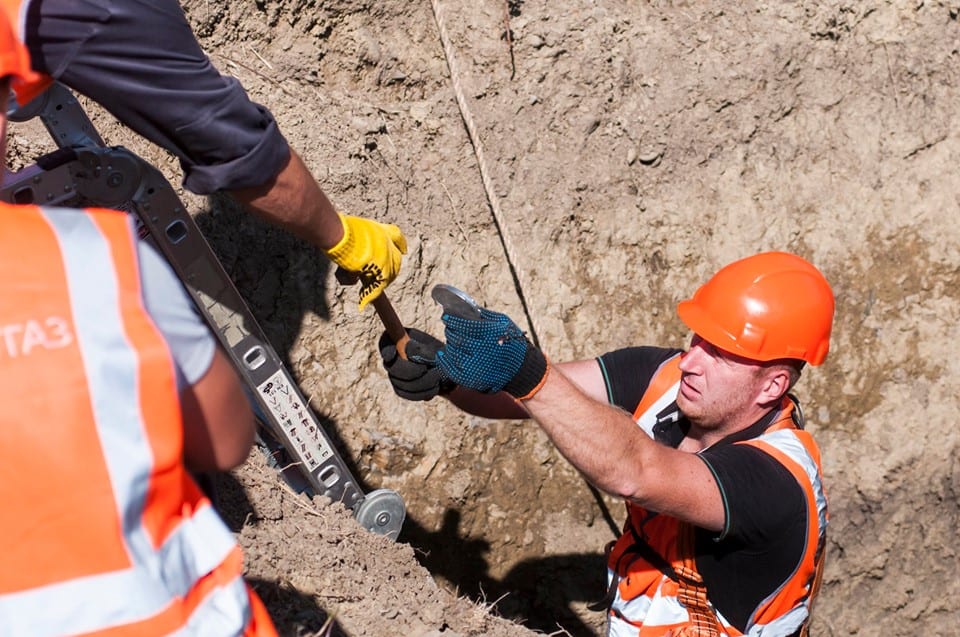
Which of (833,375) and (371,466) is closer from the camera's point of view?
(371,466)

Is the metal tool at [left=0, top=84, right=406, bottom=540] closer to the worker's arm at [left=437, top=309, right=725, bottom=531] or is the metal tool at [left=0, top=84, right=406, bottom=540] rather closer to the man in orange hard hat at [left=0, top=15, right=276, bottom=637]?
the worker's arm at [left=437, top=309, right=725, bottom=531]

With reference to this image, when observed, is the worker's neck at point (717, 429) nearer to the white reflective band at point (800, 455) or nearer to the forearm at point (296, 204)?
the white reflective band at point (800, 455)

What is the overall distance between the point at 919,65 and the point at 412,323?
329 cm

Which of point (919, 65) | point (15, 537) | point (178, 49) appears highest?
point (178, 49)

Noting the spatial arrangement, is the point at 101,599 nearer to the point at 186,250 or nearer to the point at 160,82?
the point at 160,82

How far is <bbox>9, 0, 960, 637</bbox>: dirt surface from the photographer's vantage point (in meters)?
3.88

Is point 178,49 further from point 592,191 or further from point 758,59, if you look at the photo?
point 758,59

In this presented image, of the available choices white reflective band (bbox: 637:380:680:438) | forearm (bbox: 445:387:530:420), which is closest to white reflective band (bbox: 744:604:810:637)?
white reflective band (bbox: 637:380:680:438)

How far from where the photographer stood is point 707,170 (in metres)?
4.83

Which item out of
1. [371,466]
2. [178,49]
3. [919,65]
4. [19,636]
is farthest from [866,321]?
[19,636]

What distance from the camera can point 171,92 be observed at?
6.93 feet

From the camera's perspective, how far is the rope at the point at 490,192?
366 centimetres

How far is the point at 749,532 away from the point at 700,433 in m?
0.54

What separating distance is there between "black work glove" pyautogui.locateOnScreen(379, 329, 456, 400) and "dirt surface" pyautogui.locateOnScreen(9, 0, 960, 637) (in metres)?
0.99
